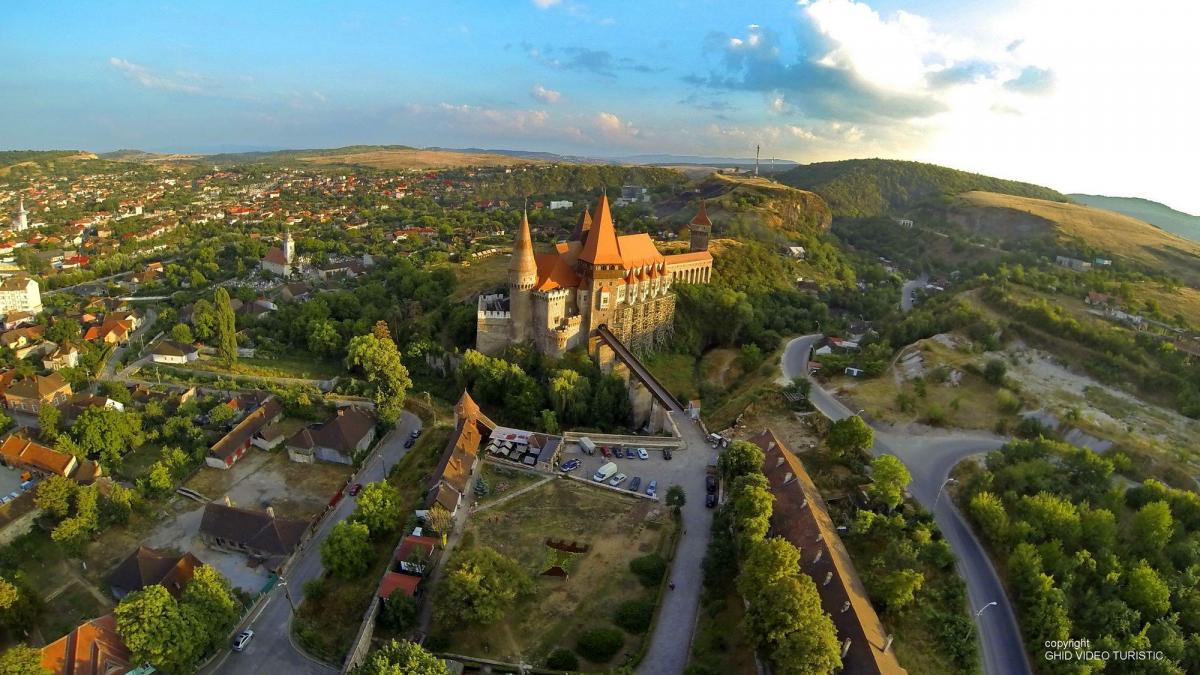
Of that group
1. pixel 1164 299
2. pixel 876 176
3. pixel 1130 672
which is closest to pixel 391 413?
pixel 1130 672

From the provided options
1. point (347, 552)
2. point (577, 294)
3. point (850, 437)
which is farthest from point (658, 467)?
point (577, 294)

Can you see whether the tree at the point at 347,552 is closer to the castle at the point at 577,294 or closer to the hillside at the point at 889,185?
the castle at the point at 577,294

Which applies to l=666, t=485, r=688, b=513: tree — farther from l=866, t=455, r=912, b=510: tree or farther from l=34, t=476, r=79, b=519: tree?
l=34, t=476, r=79, b=519: tree

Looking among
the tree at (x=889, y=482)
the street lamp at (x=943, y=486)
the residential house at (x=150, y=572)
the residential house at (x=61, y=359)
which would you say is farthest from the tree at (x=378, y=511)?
the residential house at (x=61, y=359)

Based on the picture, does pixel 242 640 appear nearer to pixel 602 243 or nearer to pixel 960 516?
pixel 960 516

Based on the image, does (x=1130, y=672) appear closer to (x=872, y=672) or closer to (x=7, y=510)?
(x=872, y=672)
